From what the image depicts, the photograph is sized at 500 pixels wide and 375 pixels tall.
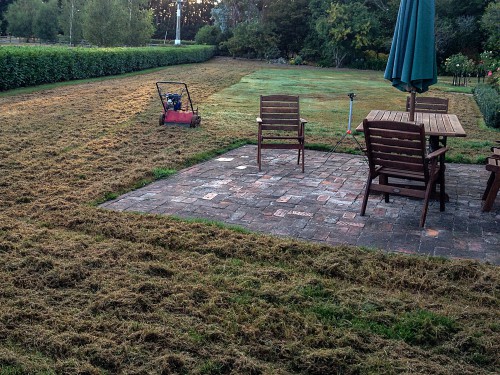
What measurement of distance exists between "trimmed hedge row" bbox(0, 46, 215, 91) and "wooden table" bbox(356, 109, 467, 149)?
1243 cm

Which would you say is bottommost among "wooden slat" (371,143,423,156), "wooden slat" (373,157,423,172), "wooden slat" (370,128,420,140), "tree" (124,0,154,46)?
"wooden slat" (373,157,423,172)

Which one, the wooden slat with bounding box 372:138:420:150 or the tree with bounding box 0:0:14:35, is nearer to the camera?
the wooden slat with bounding box 372:138:420:150

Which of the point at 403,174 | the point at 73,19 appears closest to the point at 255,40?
the point at 73,19

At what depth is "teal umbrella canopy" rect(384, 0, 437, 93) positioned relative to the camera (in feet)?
19.0

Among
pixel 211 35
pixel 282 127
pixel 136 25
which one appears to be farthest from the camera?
pixel 211 35

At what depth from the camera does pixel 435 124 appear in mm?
6082

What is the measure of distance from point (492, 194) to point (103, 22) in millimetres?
26635

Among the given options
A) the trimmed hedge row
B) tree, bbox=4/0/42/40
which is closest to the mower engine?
the trimmed hedge row

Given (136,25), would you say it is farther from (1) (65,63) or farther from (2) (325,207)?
(2) (325,207)

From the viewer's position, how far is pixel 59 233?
14.9 ft

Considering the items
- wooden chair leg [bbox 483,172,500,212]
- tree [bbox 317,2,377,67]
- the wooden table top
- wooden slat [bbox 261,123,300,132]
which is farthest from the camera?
tree [bbox 317,2,377,67]

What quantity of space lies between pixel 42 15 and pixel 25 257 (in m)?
42.3

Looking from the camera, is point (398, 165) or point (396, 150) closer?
point (396, 150)

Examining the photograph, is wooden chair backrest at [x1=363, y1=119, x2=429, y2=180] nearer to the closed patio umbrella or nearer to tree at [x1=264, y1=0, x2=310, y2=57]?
the closed patio umbrella
